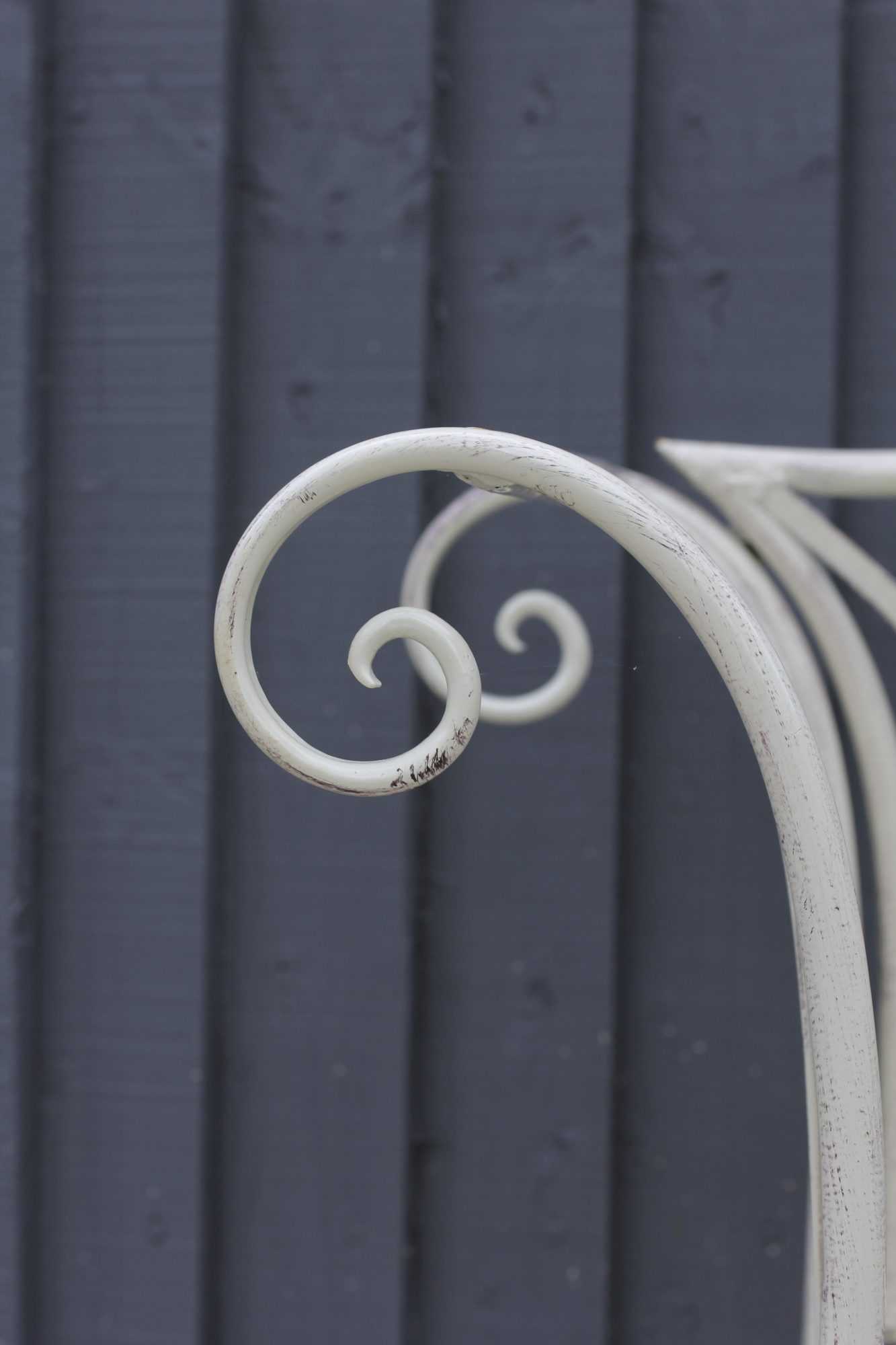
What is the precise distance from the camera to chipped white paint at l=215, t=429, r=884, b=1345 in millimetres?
298

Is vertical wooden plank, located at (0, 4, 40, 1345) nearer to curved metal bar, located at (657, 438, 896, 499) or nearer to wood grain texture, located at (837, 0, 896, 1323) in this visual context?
curved metal bar, located at (657, 438, 896, 499)

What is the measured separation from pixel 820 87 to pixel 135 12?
534mm

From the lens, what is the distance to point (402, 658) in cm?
72

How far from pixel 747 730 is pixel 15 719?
0.64m

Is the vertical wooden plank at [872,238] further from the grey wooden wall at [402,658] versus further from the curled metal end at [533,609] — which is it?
the curled metal end at [533,609]

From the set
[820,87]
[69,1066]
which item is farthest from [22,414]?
[820,87]

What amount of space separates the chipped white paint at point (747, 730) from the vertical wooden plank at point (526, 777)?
42 cm

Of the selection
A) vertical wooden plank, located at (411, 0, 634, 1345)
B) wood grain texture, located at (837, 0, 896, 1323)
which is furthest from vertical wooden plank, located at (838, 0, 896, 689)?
vertical wooden plank, located at (411, 0, 634, 1345)

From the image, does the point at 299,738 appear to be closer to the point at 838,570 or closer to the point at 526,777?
the point at 838,570

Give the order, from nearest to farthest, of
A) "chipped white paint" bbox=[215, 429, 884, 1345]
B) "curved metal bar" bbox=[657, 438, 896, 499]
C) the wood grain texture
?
"chipped white paint" bbox=[215, 429, 884, 1345]
"curved metal bar" bbox=[657, 438, 896, 499]
the wood grain texture

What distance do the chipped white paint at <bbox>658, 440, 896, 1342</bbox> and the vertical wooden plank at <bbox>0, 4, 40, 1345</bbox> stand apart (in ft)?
1.71

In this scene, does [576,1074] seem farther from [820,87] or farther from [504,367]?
[820,87]

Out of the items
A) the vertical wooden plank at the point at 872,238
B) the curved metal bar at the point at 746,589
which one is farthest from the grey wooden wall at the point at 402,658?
the curved metal bar at the point at 746,589

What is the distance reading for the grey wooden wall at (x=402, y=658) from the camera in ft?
2.38
